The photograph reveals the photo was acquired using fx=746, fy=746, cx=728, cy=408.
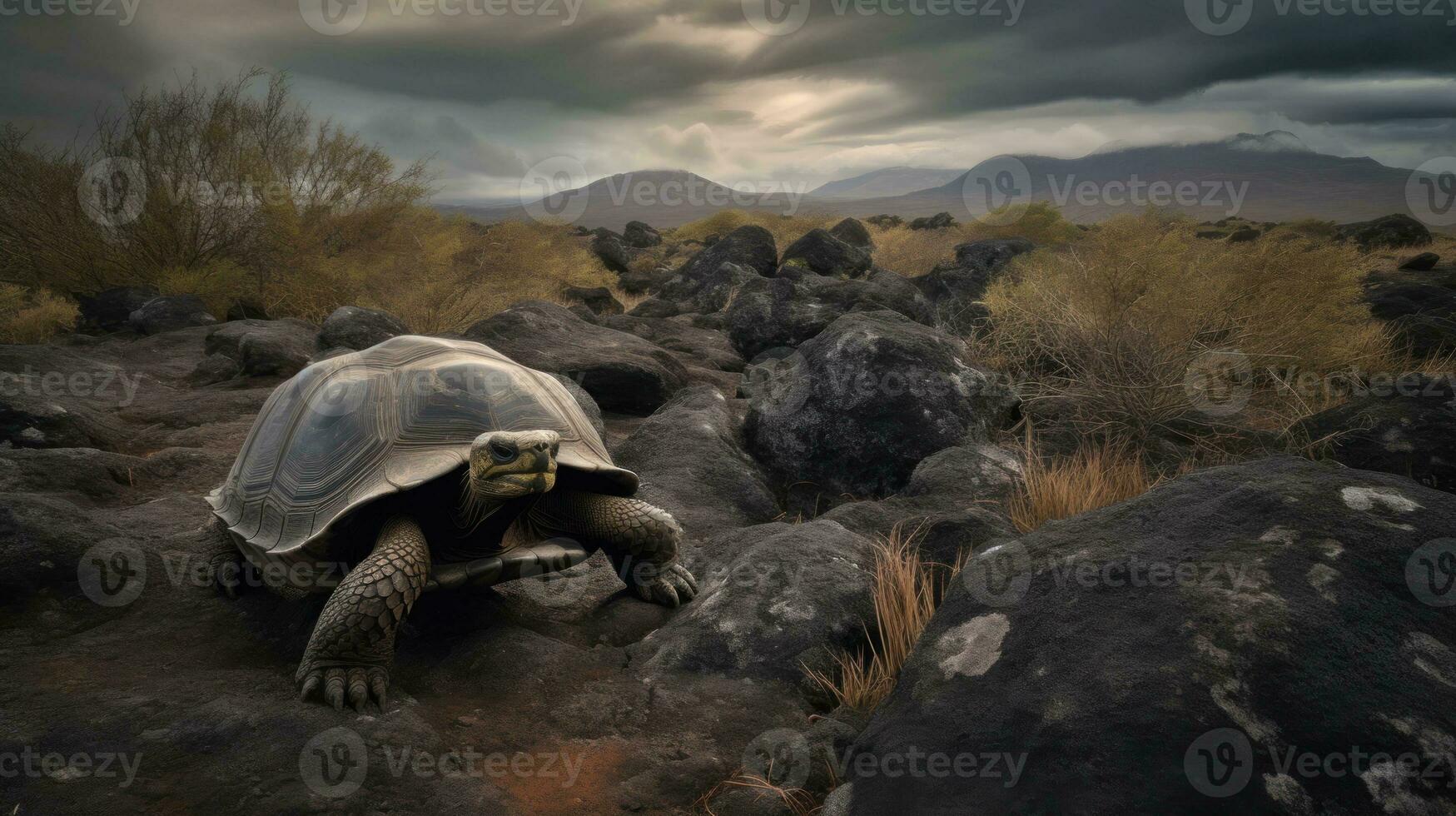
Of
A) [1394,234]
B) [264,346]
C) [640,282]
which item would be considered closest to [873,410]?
[264,346]

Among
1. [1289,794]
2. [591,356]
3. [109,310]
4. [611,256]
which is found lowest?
[1289,794]

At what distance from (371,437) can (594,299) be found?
16.6m

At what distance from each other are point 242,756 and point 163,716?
47 centimetres

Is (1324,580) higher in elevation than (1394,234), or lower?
higher

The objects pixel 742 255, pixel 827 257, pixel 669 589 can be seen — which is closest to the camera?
pixel 669 589

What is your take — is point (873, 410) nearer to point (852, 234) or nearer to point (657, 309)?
point (657, 309)

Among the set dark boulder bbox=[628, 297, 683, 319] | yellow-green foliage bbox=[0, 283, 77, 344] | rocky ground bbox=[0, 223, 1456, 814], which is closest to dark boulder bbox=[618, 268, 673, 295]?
dark boulder bbox=[628, 297, 683, 319]

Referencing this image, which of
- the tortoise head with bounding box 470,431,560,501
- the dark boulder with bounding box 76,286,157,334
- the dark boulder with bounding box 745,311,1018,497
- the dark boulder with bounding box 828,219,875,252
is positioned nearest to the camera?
the tortoise head with bounding box 470,431,560,501

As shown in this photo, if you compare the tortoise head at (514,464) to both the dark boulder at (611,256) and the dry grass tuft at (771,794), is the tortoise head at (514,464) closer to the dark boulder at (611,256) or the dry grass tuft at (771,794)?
the dry grass tuft at (771,794)

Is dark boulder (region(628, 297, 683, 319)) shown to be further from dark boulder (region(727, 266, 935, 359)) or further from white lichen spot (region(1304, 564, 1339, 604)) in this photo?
white lichen spot (region(1304, 564, 1339, 604))

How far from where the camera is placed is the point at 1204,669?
191 cm

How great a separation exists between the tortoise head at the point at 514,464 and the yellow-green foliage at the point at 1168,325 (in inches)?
201

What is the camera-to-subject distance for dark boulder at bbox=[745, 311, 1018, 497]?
6.46 m

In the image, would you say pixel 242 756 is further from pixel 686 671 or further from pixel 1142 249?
pixel 1142 249
